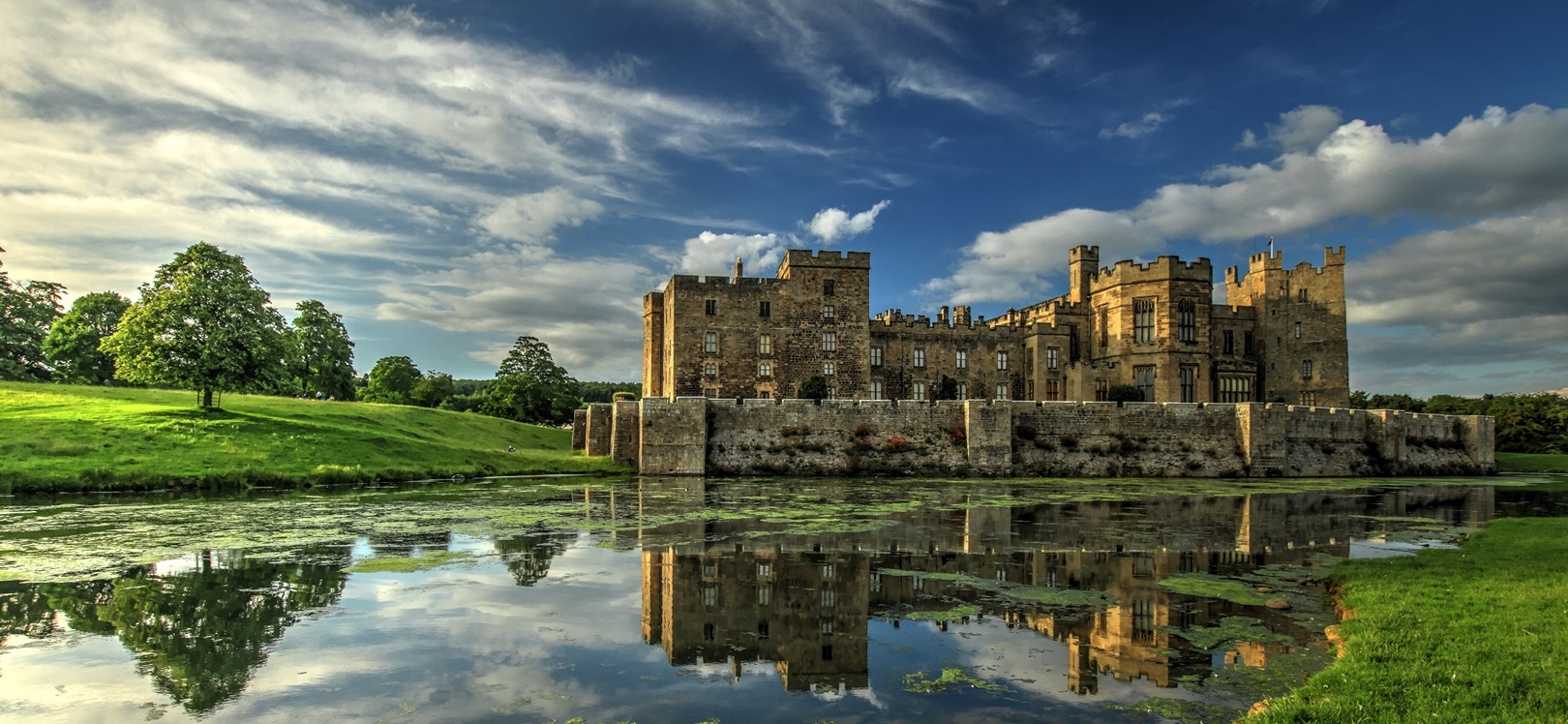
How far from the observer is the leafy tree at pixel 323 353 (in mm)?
64688

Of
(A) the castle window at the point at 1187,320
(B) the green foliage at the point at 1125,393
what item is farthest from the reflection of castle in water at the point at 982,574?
(A) the castle window at the point at 1187,320

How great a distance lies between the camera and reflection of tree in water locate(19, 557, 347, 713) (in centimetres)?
884

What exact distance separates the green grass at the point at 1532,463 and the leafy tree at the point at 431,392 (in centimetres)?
8382

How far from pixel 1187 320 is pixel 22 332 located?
77692mm

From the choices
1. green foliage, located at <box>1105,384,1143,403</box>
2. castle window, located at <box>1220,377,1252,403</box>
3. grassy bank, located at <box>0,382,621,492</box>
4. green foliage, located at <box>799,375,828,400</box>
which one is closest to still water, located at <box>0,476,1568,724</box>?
grassy bank, located at <box>0,382,621,492</box>

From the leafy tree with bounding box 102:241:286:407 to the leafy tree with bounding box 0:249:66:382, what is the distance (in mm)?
23736

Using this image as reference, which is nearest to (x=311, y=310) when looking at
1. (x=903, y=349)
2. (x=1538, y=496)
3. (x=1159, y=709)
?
(x=903, y=349)

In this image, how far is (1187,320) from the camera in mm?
48531

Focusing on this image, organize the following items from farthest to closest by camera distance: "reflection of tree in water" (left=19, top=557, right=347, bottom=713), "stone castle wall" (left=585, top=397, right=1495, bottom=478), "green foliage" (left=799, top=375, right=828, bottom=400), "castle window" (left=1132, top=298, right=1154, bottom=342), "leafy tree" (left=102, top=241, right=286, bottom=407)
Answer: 1. "castle window" (left=1132, top=298, right=1154, bottom=342)
2. "green foliage" (left=799, top=375, right=828, bottom=400)
3. "stone castle wall" (left=585, top=397, right=1495, bottom=478)
4. "leafy tree" (left=102, top=241, right=286, bottom=407)
5. "reflection of tree in water" (left=19, top=557, right=347, bottom=713)

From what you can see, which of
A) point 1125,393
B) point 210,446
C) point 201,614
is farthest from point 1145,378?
point 210,446

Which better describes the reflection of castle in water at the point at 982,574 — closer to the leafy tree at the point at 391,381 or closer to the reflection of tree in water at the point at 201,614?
the reflection of tree in water at the point at 201,614

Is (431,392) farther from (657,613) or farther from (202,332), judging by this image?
(657,613)

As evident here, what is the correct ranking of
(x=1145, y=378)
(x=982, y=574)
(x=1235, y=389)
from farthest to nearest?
1. (x=1235, y=389)
2. (x=1145, y=378)
3. (x=982, y=574)

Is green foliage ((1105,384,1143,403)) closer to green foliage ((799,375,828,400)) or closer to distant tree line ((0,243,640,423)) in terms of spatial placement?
green foliage ((799,375,828,400))
